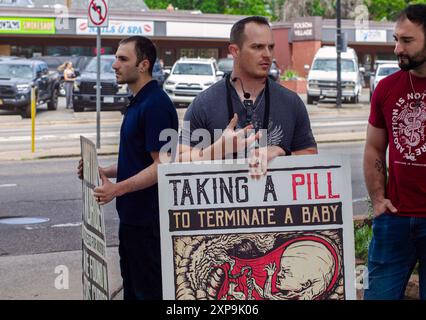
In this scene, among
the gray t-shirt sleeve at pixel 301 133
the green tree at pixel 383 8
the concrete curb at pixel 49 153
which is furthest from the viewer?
the green tree at pixel 383 8

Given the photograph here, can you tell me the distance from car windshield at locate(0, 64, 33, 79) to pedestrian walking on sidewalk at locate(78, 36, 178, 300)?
2698 centimetres

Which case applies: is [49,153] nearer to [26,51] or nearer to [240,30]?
[240,30]

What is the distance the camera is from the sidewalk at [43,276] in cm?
734

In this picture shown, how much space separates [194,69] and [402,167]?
31.9 meters

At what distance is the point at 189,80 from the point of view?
3503 cm

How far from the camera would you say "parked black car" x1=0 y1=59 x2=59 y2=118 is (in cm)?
3019

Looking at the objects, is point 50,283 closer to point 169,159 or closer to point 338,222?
point 169,159

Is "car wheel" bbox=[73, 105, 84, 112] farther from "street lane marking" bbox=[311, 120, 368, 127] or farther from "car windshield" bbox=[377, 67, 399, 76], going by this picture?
"car windshield" bbox=[377, 67, 399, 76]

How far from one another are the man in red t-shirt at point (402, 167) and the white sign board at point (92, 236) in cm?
142

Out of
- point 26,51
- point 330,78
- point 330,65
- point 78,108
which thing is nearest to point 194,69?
point 78,108

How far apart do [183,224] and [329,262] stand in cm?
66

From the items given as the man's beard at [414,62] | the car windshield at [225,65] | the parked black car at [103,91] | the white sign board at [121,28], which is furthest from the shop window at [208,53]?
the man's beard at [414,62]

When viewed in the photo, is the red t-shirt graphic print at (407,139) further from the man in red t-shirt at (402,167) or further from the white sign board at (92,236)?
the white sign board at (92,236)

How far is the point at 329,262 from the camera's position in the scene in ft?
13.2
